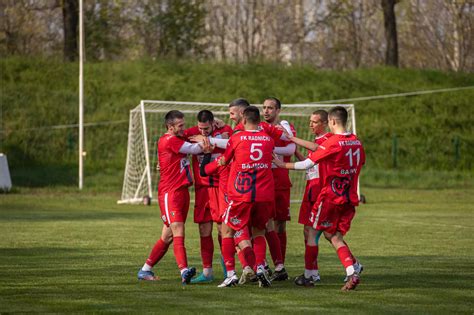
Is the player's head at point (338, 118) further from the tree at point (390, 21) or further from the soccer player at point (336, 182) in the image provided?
the tree at point (390, 21)

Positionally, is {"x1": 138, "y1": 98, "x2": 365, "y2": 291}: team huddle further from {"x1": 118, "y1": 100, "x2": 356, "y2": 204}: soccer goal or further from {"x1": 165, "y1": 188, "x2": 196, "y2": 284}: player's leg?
{"x1": 118, "y1": 100, "x2": 356, "y2": 204}: soccer goal

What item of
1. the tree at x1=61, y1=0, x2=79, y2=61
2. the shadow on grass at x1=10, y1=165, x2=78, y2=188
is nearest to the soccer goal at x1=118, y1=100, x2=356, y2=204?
the shadow on grass at x1=10, y1=165, x2=78, y2=188

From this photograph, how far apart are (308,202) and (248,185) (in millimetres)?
852

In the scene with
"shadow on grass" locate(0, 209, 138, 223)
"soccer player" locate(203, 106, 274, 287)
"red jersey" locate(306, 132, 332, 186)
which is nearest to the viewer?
"soccer player" locate(203, 106, 274, 287)

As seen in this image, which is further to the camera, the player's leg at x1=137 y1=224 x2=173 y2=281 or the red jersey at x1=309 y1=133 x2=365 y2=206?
the player's leg at x1=137 y1=224 x2=173 y2=281

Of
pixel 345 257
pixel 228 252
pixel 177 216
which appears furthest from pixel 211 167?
pixel 345 257

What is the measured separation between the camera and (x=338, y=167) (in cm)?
1082

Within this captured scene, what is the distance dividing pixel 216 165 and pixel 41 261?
11.0ft

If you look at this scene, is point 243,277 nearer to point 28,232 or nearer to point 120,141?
point 28,232

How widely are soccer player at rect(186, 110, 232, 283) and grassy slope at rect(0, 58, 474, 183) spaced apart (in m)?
25.4

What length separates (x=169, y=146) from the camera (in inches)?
442

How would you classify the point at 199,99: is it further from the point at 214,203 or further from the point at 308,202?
the point at 308,202

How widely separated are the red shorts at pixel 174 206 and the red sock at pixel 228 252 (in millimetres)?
555

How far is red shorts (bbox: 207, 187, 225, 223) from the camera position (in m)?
11.2
